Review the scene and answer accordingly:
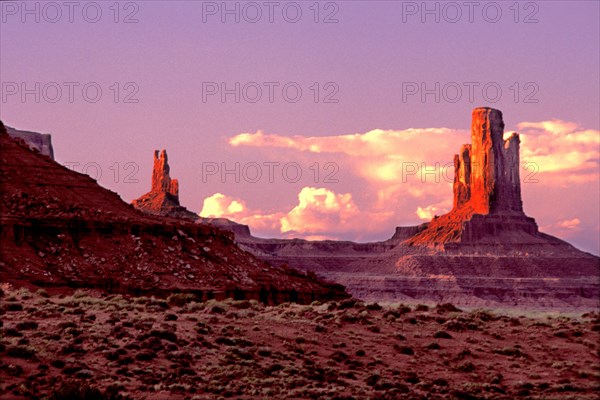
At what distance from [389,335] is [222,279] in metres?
24.8

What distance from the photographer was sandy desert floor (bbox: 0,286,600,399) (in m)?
31.5

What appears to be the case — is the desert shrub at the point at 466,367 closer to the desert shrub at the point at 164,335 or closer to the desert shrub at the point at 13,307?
the desert shrub at the point at 164,335

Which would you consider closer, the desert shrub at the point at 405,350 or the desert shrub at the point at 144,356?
the desert shrub at the point at 144,356

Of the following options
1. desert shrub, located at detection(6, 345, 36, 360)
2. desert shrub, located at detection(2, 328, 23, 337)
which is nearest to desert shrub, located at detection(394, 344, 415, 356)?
desert shrub, located at detection(6, 345, 36, 360)

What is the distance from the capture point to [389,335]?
3941 cm

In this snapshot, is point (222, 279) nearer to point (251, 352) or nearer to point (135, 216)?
point (135, 216)

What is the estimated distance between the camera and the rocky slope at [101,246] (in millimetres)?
57188

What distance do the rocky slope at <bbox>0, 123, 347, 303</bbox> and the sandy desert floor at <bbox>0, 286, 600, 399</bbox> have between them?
528 inches

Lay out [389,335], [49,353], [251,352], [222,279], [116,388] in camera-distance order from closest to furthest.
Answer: [116,388] → [49,353] → [251,352] → [389,335] → [222,279]

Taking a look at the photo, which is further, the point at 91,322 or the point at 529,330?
the point at 529,330

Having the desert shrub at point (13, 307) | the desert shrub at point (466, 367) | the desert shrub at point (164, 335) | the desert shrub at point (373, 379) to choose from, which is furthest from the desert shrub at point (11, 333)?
the desert shrub at point (466, 367)

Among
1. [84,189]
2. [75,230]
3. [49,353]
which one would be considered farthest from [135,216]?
[49,353]

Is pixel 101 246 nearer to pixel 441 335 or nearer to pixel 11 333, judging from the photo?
pixel 11 333

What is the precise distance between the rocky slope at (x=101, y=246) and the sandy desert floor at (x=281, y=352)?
44.0 ft
